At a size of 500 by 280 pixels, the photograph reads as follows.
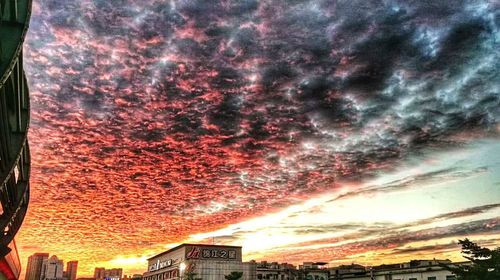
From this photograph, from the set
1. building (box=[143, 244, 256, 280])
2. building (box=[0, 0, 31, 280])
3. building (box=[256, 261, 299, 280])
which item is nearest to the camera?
building (box=[0, 0, 31, 280])

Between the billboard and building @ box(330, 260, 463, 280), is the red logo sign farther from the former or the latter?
building @ box(330, 260, 463, 280)

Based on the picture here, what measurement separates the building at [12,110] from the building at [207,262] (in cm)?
6722

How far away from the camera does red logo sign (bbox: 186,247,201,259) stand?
3423 inches

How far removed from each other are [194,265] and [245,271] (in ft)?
40.8

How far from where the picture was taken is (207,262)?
286 feet

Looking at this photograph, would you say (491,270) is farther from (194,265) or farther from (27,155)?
(194,265)

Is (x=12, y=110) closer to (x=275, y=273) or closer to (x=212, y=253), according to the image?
(x=212, y=253)

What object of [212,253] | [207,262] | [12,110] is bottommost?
[207,262]

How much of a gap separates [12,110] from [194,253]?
259 ft

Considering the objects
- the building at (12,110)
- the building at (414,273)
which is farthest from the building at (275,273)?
the building at (12,110)

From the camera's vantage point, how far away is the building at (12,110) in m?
9.31

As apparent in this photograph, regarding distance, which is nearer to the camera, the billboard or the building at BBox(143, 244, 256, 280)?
the building at BBox(143, 244, 256, 280)

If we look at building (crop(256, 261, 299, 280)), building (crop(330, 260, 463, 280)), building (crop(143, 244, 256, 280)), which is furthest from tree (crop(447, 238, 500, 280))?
building (crop(256, 261, 299, 280))

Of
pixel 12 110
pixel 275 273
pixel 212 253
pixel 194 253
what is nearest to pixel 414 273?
pixel 212 253
